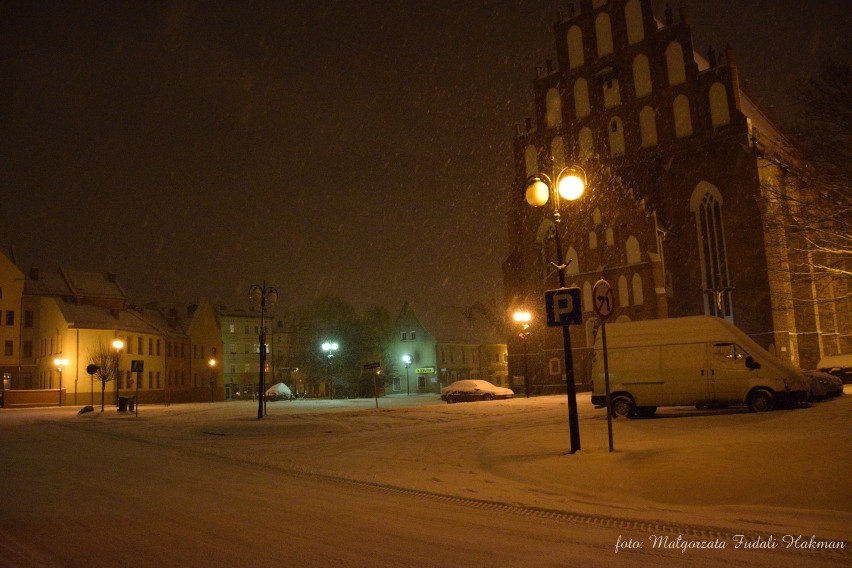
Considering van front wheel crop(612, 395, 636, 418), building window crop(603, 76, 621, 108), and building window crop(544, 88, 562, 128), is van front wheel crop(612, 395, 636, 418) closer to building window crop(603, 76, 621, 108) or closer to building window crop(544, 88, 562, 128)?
building window crop(603, 76, 621, 108)

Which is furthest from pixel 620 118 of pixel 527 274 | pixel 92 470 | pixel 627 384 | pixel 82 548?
pixel 82 548

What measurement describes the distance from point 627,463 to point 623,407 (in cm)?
989

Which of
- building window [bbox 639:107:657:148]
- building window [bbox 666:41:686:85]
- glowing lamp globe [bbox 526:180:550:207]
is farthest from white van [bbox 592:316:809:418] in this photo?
building window [bbox 666:41:686:85]

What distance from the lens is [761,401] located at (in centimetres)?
1814

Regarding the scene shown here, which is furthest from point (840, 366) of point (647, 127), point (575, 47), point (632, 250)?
point (575, 47)

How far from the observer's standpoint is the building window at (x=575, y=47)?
168 ft

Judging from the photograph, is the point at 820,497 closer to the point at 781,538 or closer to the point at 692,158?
the point at 781,538

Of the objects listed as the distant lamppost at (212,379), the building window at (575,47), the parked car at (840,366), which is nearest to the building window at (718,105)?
the building window at (575,47)

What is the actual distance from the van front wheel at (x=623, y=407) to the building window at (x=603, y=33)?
123ft

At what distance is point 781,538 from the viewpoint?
6094 millimetres

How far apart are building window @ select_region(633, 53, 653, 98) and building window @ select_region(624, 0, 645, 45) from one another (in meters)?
1.33

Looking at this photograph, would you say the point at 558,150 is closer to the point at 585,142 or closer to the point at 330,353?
the point at 585,142

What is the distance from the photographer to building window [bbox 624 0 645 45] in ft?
160

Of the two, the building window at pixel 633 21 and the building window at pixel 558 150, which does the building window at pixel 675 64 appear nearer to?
the building window at pixel 633 21
